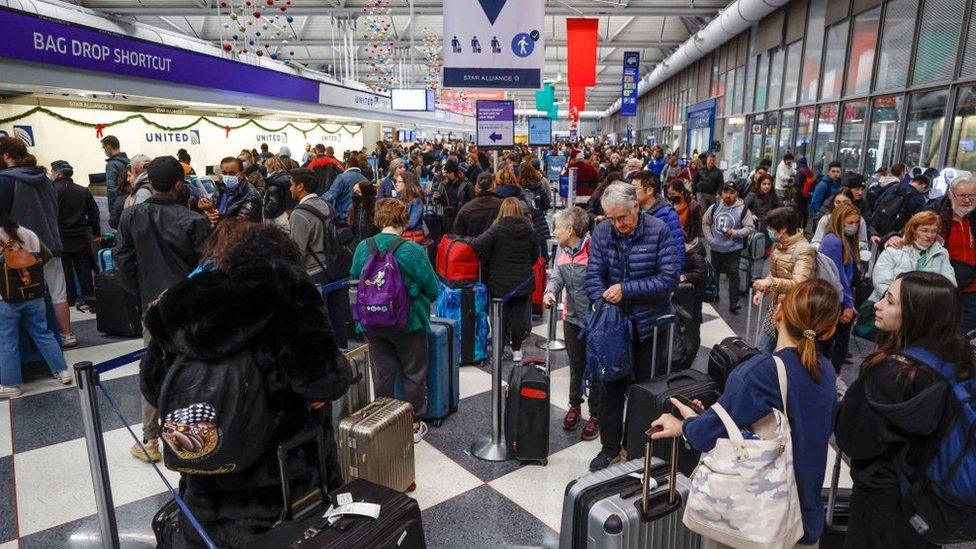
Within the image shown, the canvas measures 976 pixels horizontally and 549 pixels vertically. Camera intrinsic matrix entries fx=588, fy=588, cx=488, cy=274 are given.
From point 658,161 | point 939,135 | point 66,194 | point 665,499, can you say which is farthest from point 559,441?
point 658,161

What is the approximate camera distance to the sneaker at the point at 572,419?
12.6ft

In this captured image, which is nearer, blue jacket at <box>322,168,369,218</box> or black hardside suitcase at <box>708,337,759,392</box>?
black hardside suitcase at <box>708,337,759,392</box>

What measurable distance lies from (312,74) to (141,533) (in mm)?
27161

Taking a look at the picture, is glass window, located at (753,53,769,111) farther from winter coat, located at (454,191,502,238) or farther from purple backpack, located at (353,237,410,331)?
purple backpack, located at (353,237,410,331)

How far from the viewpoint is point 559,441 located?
3.72 meters

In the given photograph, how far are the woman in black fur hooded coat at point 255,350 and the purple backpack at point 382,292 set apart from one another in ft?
4.34

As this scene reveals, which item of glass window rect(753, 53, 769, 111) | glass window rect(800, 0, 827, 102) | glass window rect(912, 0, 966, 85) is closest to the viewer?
glass window rect(912, 0, 966, 85)

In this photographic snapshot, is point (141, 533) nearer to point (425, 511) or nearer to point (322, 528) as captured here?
point (425, 511)

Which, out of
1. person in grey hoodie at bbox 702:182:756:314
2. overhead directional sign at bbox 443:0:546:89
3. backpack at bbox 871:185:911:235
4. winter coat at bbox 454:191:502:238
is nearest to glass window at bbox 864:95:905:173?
backpack at bbox 871:185:911:235

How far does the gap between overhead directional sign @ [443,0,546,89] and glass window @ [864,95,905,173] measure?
6.48 metres

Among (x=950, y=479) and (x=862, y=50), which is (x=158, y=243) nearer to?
(x=950, y=479)

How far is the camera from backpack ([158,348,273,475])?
5.38 feet

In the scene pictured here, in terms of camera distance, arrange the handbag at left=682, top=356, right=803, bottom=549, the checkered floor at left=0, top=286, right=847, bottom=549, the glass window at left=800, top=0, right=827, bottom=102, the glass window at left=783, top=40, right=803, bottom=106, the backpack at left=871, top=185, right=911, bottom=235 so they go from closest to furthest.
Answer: the handbag at left=682, top=356, right=803, bottom=549 < the checkered floor at left=0, top=286, right=847, bottom=549 < the backpack at left=871, top=185, right=911, bottom=235 < the glass window at left=800, top=0, right=827, bottom=102 < the glass window at left=783, top=40, right=803, bottom=106

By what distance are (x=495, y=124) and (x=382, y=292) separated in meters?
4.92
